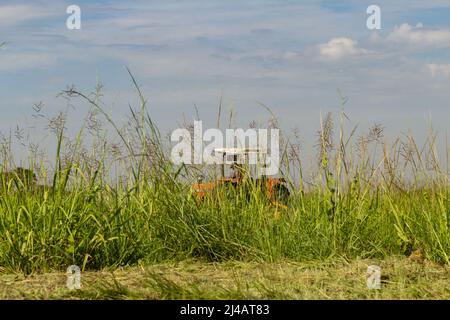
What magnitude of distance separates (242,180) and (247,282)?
6.82ft

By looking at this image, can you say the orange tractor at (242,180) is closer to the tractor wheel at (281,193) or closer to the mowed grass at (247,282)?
the tractor wheel at (281,193)

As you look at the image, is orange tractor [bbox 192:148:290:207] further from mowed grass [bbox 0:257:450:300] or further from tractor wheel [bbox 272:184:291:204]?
mowed grass [bbox 0:257:450:300]

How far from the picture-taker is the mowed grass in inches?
175

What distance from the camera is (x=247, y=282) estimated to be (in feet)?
16.1

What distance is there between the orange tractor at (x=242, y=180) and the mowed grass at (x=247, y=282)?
3.37 ft

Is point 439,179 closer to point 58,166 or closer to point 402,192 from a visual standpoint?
point 402,192

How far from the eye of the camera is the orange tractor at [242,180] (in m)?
6.73

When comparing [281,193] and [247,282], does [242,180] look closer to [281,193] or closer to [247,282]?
[281,193]

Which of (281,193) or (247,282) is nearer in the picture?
(247,282)

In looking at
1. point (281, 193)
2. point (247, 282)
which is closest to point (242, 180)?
point (281, 193)

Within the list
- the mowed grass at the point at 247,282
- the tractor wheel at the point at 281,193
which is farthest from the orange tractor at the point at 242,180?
the mowed grass at the point at 247,282

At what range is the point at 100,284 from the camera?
15.5 ft
